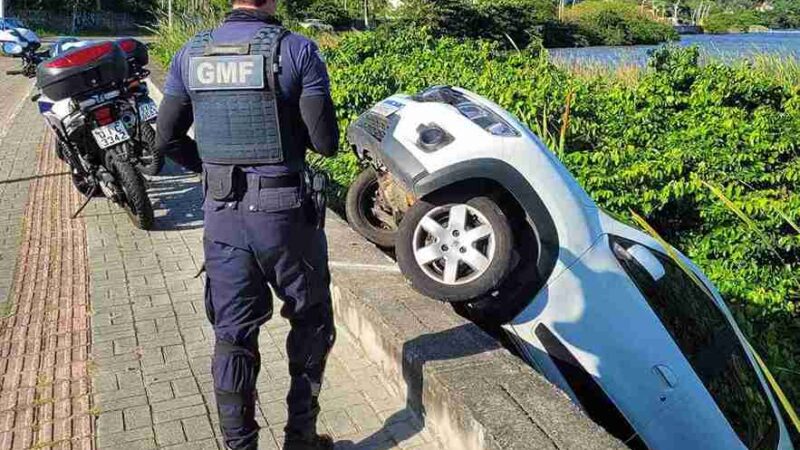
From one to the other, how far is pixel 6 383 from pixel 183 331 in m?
0.94

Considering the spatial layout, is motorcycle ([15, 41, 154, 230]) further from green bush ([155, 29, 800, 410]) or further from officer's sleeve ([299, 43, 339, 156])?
officer's sleeve ([299, 43, 339, 156])

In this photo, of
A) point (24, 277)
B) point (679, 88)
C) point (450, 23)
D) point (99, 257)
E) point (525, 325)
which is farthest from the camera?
point (450, 23)

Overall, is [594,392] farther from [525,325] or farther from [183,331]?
[183,331]

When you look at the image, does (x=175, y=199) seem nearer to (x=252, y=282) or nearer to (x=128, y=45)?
(x=128, y=45)

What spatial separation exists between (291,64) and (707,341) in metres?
2.32

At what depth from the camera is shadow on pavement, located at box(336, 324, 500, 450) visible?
10.4 ft

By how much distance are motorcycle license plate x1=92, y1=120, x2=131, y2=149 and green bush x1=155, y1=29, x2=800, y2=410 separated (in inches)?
76.6

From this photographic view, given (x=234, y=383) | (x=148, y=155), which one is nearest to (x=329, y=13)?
(x=148, y=155)

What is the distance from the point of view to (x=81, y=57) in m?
6.00

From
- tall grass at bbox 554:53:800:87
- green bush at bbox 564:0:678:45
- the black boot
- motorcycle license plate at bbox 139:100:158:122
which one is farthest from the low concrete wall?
green bush at bbox 564:0:678:45

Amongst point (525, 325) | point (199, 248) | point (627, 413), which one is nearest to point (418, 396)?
point (525, 325)

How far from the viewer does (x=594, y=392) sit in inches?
134

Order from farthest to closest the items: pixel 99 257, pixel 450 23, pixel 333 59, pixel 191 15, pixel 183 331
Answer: pixel 450 23
pixel 191 15
pixel 333 59
pixel 99 257
pixel 183 331

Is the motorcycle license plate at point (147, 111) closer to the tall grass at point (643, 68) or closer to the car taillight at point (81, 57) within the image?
the car taillight at point (81, 57)
